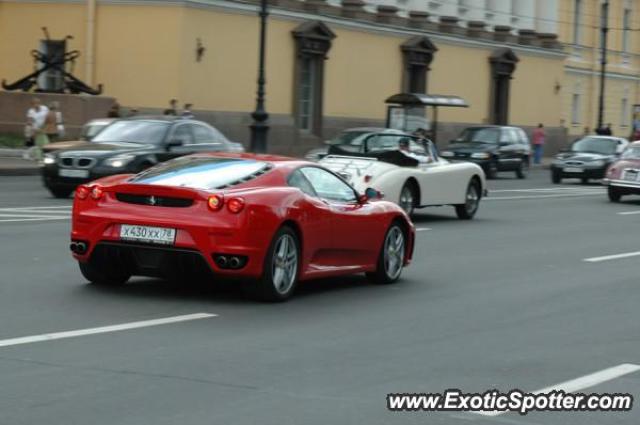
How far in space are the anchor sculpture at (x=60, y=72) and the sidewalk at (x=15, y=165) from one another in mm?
4106

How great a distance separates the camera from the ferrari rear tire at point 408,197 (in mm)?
22127

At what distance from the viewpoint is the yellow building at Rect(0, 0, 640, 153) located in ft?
139

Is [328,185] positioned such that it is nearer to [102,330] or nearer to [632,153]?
[102,330]

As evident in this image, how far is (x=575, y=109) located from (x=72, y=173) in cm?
5066

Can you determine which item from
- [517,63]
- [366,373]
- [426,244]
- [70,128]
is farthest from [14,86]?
[366,373]

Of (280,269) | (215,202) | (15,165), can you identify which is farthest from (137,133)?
(215,202)

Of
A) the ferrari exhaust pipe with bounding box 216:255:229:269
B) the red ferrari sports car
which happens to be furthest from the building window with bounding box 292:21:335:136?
the ferrari exhaust pipe with bounding box 216:255:229:269

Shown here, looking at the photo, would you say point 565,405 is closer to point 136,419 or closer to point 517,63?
point 136,419

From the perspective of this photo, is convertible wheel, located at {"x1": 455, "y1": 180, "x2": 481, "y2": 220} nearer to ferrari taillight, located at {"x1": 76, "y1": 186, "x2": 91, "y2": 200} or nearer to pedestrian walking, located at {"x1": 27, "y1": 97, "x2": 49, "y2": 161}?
ferrari taillight, located at {"x1": 76, "y1": 186, "x2": 91, "y2": 200}

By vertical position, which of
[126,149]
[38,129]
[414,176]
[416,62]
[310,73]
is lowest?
[38,129]

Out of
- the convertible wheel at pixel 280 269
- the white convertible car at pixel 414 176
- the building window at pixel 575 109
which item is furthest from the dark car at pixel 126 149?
the building window at pixel 575 109

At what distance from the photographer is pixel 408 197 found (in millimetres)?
22344

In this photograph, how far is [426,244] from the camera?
60.9 feet

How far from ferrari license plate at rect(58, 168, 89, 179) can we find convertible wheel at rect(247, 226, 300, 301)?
12.6 m
